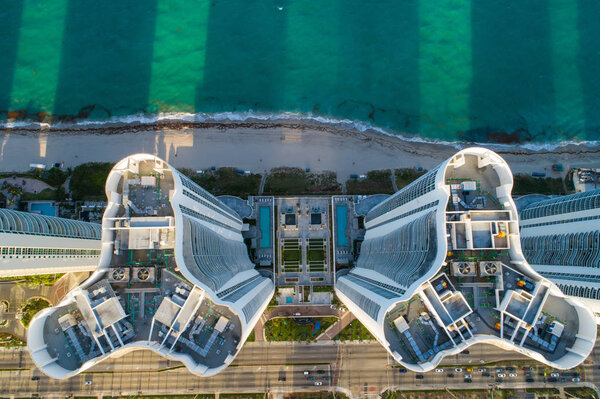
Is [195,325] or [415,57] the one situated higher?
[415,57]

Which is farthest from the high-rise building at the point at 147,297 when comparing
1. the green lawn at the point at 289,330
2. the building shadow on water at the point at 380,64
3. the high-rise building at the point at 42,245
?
the building shadow on water at the point at 380,64

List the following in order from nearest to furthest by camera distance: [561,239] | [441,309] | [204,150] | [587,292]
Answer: [441,309] < [587,292] < [561,239] < [204,150]

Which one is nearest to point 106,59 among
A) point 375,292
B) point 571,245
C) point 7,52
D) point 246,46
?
point 7,52

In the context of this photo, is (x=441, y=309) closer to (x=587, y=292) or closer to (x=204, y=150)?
(x=587, y=292)

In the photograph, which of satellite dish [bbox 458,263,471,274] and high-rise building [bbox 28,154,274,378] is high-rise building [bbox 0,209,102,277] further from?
satellite dish [bbox 458,263,471,274]

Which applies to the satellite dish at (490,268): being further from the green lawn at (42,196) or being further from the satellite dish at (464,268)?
the green lawn at (42,196)

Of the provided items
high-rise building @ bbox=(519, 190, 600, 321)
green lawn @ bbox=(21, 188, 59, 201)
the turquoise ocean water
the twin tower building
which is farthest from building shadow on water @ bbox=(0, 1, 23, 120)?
high-rise building @ bbox=(519, 190, 600, 321)

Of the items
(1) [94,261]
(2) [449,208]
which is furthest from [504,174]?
(1) [94,261]
